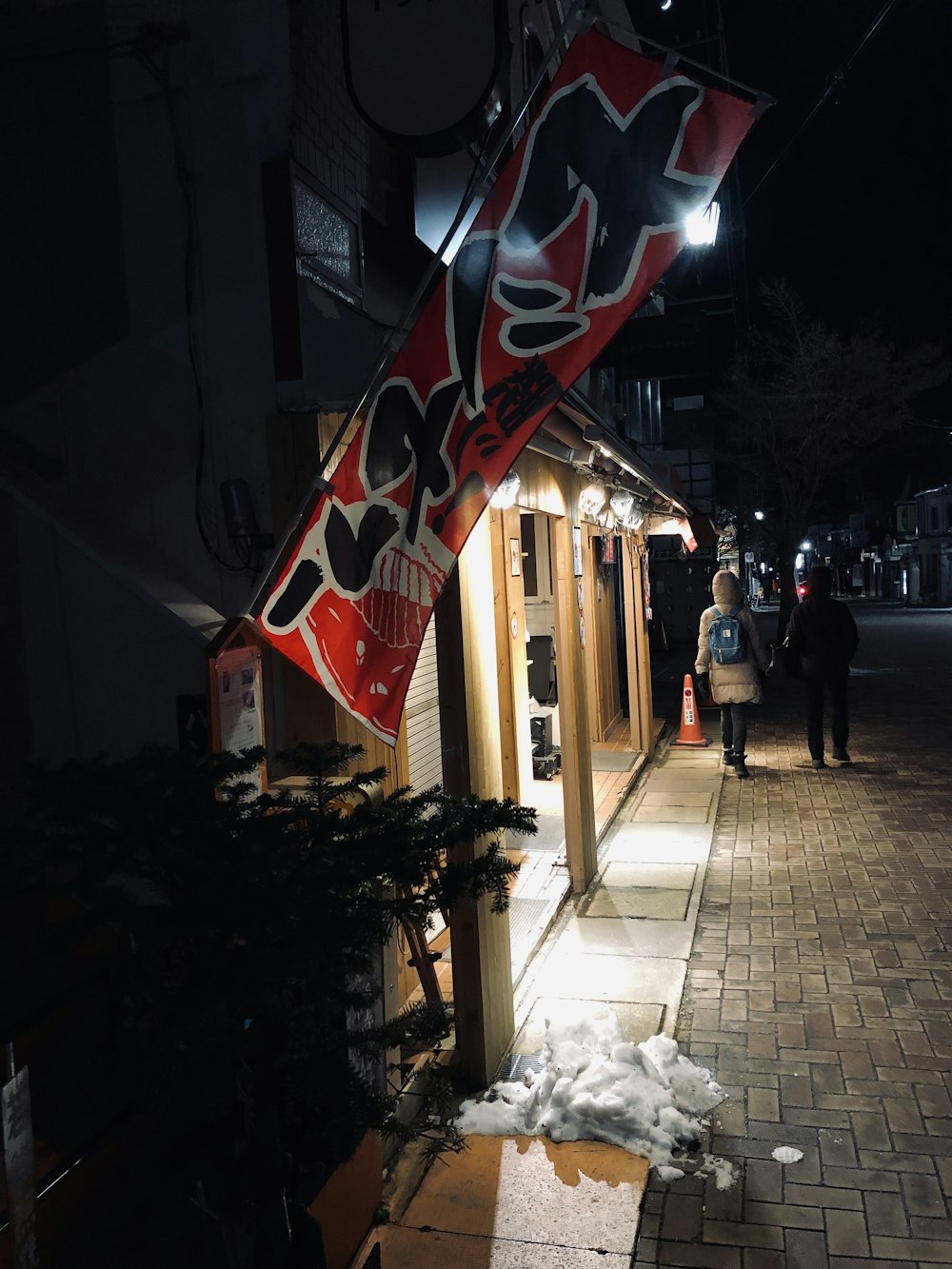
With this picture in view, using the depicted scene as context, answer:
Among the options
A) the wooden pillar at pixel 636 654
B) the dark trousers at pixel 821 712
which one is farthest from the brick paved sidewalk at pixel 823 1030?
the wooden pillar at pixel 636 654

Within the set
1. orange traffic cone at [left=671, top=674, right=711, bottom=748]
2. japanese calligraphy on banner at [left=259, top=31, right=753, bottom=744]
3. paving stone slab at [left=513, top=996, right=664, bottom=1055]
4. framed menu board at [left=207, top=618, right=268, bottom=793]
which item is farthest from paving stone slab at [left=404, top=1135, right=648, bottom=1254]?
orange traffic cone at [left=671, top=674, right=711, bottom=748]

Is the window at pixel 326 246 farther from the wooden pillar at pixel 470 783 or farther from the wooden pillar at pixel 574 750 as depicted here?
the wooden pillar at pixel 574 750

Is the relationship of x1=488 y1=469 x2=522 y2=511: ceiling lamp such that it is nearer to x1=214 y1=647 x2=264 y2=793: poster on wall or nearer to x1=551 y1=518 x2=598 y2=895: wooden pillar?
x1=551 y1=518 x2=598 y2=895: wooden pillar

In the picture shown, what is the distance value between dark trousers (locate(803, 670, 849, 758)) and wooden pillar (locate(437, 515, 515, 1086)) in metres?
7.77

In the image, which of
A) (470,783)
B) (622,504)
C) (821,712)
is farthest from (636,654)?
(470,783)

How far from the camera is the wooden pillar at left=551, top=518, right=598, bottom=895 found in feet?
24.8

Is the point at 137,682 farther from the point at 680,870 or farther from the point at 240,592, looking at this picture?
the point at 680,870

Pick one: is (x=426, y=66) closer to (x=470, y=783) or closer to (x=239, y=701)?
(x=239, y=701)

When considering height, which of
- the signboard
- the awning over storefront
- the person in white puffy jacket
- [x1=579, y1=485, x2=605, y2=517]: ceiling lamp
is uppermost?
the signboard

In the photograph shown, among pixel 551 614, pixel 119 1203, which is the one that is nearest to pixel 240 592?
pixel 119 1203

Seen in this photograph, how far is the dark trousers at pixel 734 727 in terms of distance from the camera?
38.1ft

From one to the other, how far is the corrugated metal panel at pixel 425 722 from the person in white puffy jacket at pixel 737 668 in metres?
5.58

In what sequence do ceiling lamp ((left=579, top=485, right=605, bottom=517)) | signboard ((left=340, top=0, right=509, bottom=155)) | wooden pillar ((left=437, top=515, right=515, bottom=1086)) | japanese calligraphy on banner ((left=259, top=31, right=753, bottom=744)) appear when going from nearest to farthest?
1. japanese calligraphy on banner ((left=259, top=31, right=753, bottom=744))
2. signboard ((left=340, top=0, right=509, bottom=155))
3. wooden pillar ((left=437, top=515, right=515, bottom=1086))
4. ceiling lamp ((left=579, top=485, right=605, bottom=517))

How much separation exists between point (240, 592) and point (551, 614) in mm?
8434
